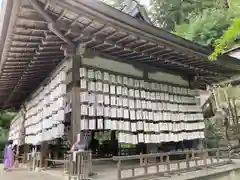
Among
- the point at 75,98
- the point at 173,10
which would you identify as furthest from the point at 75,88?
the point at 173,10

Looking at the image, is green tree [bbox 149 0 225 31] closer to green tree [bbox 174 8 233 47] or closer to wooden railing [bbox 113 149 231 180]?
green tree [bbox 174 8 233 47]

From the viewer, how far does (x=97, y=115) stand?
712cm

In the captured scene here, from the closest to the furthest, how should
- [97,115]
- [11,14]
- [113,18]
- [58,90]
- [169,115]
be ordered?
[11,14] < [113,18] < [97,115] < [58,90] < [169,115]

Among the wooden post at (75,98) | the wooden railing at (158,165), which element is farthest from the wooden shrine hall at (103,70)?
the wooden railing at (158,165)

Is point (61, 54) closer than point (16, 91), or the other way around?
point (61, 54)

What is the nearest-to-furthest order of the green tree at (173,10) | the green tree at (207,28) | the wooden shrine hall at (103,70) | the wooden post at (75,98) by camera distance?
the wooden shrine hall at (103,70)
the wooden post at (75,98)
the green tree at (207,28)
the green tree at (173,10)

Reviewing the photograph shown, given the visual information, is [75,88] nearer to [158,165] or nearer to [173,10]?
[158,165]

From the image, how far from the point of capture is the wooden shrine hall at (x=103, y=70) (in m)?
5.82

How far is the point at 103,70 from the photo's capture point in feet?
25.4

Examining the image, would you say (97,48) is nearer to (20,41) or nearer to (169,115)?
(20,41)

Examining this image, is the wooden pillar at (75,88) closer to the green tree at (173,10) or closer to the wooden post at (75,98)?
the wooden post at (75,98)

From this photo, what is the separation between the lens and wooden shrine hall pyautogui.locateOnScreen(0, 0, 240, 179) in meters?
5.82

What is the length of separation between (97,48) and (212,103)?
8344 millimetres

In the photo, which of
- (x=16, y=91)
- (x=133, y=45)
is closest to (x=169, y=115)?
(x=133, y=45)
